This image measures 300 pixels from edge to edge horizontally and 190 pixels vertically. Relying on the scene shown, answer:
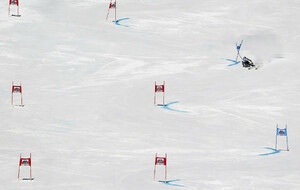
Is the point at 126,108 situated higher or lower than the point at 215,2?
lower

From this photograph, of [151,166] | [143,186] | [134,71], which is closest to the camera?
[143,186]

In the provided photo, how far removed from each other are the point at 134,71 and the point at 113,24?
5.85 metres

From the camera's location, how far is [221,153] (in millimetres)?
30203

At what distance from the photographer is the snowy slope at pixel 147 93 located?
28609mm

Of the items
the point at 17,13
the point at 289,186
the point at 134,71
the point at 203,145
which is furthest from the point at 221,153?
the point at 17,13

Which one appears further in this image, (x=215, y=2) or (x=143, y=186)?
(x=215, y=2)

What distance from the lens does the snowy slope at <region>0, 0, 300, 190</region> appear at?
28609 millimetres

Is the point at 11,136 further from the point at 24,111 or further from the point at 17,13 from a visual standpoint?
the point at 17,13

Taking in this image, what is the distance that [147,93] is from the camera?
36062mm

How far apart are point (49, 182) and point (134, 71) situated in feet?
39.1

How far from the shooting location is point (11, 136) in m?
31.0

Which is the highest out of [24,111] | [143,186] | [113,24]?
[113,24]

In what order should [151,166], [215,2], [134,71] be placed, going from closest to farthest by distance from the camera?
[151,166]
[134,71]
[215,2]

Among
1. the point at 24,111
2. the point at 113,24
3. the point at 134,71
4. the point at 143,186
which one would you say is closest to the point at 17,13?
the point at 113,24
